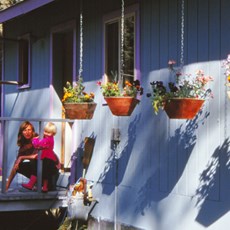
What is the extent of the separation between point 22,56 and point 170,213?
634cm

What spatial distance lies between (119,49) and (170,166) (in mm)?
2144

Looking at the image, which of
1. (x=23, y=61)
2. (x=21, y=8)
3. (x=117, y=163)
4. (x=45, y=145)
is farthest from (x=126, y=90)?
(x=23, y=61)

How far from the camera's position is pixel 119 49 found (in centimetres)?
899

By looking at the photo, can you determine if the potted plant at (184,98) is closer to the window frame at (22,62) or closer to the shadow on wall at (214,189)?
the shadow on wall at (214,189)

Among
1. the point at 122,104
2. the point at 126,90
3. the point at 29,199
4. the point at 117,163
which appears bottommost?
the point at 29,199

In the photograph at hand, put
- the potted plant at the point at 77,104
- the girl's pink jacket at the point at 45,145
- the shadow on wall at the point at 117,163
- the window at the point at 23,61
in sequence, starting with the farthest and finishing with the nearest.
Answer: the window at the point at 23,61 < the girl's pink jacket at the point at 45,145 < the shadow on wall at the point at 117,163 < the potted plant at the point at 77,104

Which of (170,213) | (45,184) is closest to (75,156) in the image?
(45,184)

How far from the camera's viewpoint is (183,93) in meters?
6.67

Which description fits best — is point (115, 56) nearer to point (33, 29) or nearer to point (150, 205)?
point (150, 205)

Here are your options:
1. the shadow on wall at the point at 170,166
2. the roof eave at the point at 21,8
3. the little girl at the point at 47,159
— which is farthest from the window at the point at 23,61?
the shadow on wall at the point at 170,166

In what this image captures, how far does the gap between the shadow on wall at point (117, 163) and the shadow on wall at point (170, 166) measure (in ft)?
1.96

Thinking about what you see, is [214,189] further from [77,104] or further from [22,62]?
[22,62]

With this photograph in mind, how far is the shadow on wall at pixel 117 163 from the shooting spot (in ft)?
28.4

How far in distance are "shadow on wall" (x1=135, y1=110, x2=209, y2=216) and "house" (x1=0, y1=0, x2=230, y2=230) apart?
0.01m
